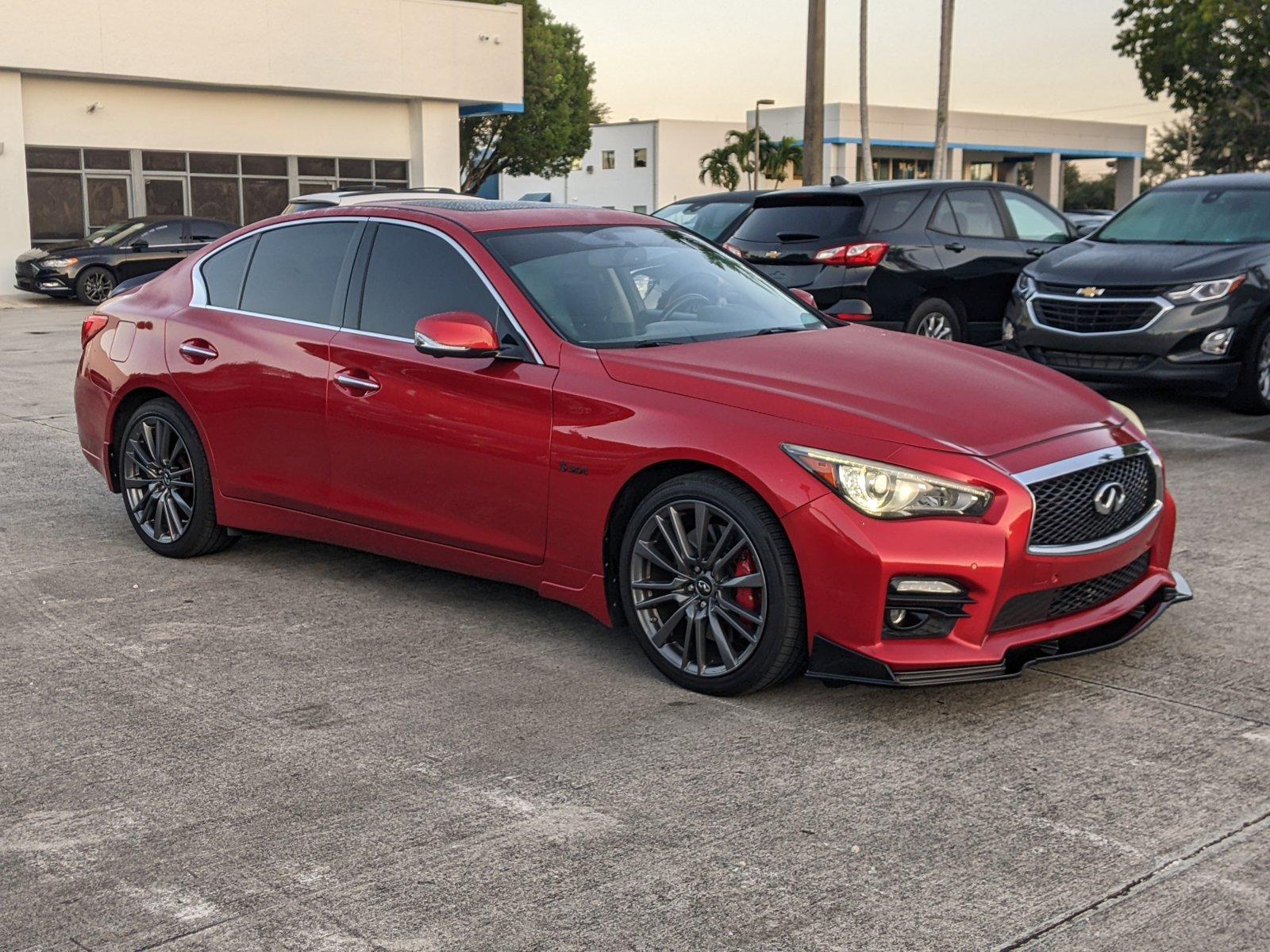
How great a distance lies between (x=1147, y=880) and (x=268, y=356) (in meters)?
4.14

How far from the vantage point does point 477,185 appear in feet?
199

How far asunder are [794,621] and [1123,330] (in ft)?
22.3

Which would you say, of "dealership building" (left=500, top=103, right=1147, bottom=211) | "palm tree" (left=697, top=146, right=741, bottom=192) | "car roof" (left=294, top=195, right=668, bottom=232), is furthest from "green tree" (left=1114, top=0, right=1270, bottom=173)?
"car roof" (left=294, top=195, right=668, bottom=232)

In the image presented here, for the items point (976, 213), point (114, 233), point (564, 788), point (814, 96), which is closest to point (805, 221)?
point (976, 213)

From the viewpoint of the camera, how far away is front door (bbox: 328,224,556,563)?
17.9 ft

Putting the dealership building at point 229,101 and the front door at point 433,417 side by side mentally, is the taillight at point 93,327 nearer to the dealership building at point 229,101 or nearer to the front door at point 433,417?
the front door at point 433,417

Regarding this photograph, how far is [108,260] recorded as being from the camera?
1057 inches

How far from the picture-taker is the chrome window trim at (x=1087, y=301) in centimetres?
1059

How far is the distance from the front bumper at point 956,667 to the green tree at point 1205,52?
45453 mm

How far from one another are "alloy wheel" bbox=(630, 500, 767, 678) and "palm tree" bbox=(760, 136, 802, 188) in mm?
72303

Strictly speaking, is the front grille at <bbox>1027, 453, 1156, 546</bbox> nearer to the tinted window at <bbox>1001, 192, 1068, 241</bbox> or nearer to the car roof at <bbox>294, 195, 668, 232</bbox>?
the car roof at <bbox>294, 195, 668, 232</bbox>

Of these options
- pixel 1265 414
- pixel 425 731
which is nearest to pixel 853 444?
pixel 425 731

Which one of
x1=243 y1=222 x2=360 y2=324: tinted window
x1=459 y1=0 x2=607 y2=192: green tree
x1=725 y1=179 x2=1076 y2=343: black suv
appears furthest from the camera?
x1=459 y1=0 x2=607 y2=192: green tree

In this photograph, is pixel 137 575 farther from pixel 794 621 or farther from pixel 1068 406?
pixel 1068 406
